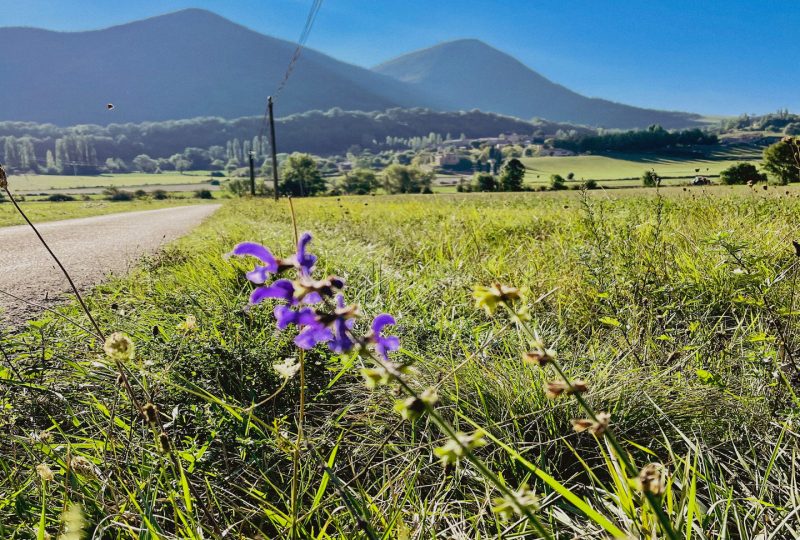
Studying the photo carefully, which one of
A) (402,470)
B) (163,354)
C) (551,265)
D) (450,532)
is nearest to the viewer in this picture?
(450,532)

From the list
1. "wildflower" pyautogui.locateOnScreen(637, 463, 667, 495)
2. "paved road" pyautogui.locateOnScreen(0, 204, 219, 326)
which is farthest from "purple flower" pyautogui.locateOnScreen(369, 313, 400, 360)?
"paved road" pyautogui.locateOnScreen(0, 204, 219, 326)

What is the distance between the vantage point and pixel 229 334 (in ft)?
7.63

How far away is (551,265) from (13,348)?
3458mm

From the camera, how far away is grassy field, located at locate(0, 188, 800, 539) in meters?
1.26

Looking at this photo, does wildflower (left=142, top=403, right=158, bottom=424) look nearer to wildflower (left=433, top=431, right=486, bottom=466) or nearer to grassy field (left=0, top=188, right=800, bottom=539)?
grassy field (left=0, top=188, right=800, bottom=539)

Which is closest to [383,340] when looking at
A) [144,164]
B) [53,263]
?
[53,263]

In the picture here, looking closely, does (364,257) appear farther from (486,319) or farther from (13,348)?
(13,348)

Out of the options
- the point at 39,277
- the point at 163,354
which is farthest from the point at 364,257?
the point at 39,277

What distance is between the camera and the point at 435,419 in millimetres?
608

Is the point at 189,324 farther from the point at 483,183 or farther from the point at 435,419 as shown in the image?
the point at 483,183

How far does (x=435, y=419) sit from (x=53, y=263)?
6.80 metres

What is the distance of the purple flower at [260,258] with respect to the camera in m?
0.76

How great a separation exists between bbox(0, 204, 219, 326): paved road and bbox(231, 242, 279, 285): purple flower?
1694 millimetres

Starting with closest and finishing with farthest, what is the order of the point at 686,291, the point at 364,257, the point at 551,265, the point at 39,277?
the point at 686,291
the point at 551,265
the point at 364,257
the point at 39,277
